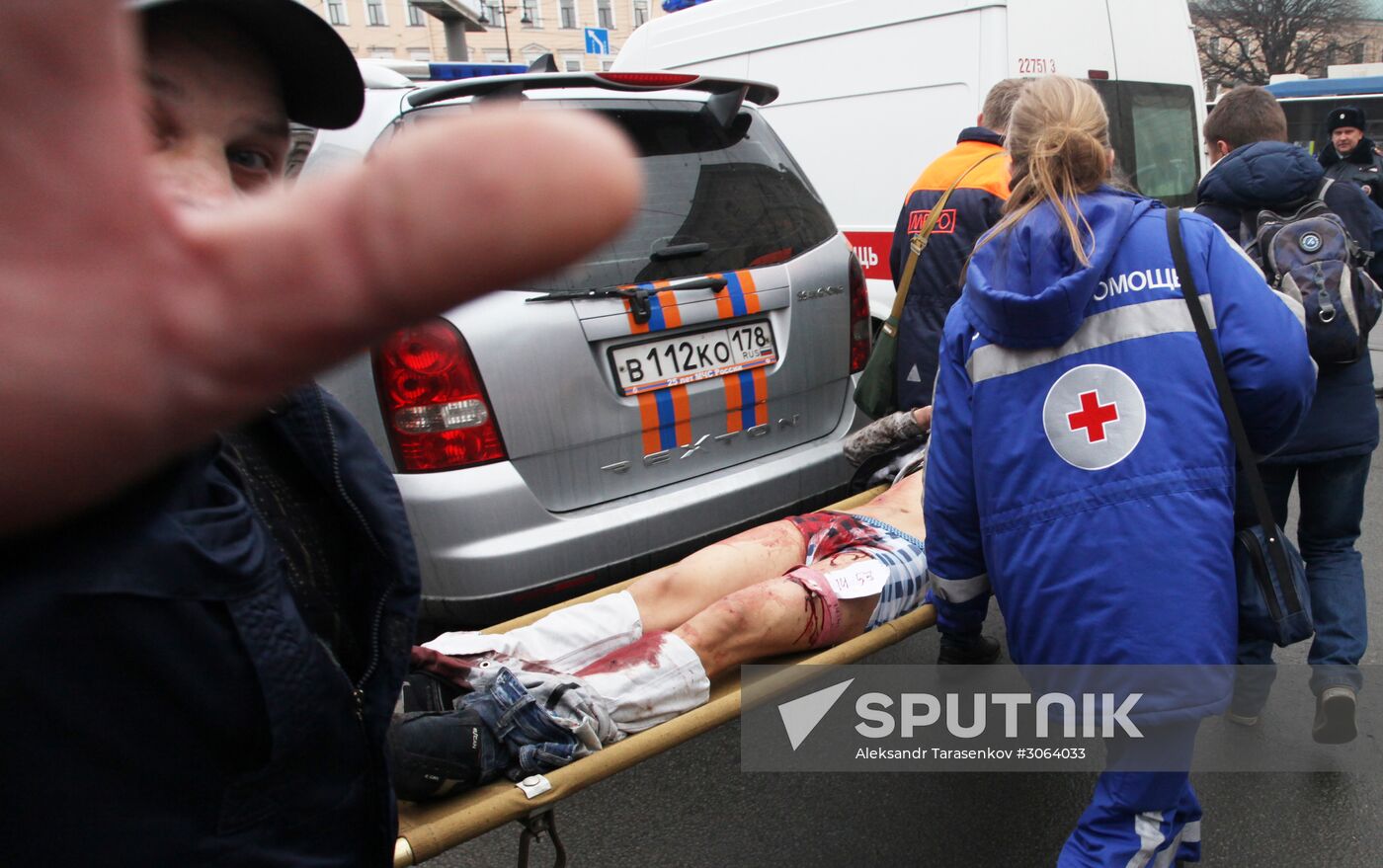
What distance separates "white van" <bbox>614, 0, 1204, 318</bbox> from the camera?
504 centimetres

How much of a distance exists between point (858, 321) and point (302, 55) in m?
2.83

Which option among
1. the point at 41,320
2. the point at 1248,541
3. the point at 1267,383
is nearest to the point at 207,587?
the point at 41,320

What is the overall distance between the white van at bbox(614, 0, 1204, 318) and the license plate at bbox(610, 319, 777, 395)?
2.38 metres

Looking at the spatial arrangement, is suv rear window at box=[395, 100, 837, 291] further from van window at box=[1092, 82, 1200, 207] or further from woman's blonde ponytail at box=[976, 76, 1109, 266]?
van window at box=[1092, 82, 1200, 207]

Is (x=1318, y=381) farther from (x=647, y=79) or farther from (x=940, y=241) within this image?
(x=647, y=79)

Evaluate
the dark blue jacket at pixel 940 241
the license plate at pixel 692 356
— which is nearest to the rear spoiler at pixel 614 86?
the license plate at pixel 692 356

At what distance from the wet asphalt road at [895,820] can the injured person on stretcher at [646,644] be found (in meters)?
0.57

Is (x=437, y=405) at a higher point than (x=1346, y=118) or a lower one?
lower

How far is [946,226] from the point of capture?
3916 millimetres

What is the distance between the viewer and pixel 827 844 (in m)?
2.65

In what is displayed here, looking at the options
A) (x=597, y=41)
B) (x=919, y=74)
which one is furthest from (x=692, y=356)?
(x=597, y=41)

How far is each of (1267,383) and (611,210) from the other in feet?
6.21

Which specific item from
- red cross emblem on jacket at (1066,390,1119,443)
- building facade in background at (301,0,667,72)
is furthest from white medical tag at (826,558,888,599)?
building facade in background at (301,0,667,72)

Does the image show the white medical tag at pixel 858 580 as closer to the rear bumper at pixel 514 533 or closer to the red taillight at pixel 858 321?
the rear bumper at pixel 514 533
